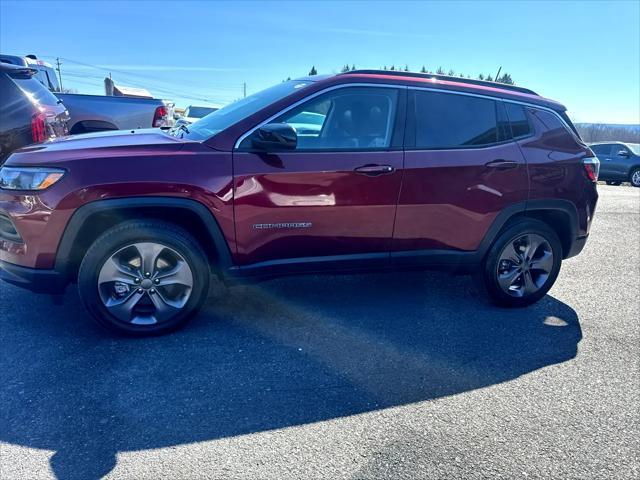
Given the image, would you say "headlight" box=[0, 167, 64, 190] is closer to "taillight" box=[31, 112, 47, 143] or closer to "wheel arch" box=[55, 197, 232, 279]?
"wheel arch" box=[55, 197, 232, 279]

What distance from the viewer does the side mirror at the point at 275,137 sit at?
311 centimetres

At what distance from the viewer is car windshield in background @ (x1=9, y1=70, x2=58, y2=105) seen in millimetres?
4852

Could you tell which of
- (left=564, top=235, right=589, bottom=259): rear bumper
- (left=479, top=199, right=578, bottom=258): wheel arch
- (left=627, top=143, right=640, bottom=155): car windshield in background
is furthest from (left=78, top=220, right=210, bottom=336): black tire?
(left=627, top=143, right=640, bottom=155): car windshield in background

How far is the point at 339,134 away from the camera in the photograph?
352 centimetres

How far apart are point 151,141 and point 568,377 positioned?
3.23 meters

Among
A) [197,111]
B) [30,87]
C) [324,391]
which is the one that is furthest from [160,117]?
[197,111]

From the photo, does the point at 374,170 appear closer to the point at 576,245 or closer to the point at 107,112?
the point at 576,245

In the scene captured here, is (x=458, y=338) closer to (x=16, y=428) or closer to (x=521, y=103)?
(x=521, y=103)

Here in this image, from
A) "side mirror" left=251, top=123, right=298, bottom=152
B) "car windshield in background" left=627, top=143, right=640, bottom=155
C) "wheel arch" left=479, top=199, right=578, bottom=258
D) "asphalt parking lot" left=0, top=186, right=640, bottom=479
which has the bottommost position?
"asphalt parking lot" left=0, top=186, right=640, bottom=479

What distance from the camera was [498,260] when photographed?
3965 mm

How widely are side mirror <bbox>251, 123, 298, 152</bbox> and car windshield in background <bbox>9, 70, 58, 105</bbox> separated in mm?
3108

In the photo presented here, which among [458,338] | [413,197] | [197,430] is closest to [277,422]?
[197,430]

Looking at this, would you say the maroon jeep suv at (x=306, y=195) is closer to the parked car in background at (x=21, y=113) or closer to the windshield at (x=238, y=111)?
the windshield at (x=238, y=111)

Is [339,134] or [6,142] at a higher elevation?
[339,134]
